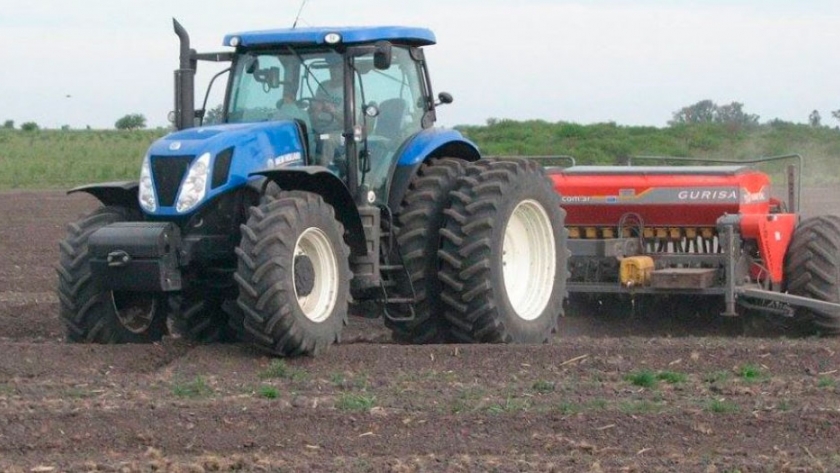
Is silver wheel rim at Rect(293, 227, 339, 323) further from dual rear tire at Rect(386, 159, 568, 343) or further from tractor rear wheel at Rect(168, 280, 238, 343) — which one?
tractor rear wheel at Rect(168, 280, 238, 343)

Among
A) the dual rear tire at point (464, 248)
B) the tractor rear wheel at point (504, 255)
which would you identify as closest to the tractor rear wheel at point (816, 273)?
the tractor rear wheel at point (504, 255)

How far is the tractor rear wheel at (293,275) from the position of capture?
839cm

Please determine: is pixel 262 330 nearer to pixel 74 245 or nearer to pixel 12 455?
pixel 74 245

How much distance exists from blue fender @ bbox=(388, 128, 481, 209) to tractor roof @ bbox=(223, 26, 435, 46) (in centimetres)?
65

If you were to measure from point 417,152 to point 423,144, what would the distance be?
10 cm

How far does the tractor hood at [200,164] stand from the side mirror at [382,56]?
31.6 inches

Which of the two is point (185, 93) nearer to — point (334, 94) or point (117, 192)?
point (117, 192)

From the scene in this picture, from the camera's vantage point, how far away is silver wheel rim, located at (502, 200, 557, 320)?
34.3ft

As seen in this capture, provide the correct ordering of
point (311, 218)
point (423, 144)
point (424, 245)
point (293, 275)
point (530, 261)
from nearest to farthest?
point (293, 275) → point (311, 218) → point (424, 245) → point (423, 144) → point (530, 261)

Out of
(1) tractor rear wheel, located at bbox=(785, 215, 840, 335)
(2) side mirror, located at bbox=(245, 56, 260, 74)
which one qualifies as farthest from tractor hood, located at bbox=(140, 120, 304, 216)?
(1) tractor rear wheel, located at bbox=(785, 215, 840, 335)

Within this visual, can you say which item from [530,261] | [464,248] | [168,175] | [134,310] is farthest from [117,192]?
[530,261]

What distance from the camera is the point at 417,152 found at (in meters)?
9.81

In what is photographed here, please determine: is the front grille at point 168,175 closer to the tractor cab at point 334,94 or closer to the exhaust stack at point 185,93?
the tractor cab at point 334,94

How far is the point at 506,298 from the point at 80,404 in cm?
355
